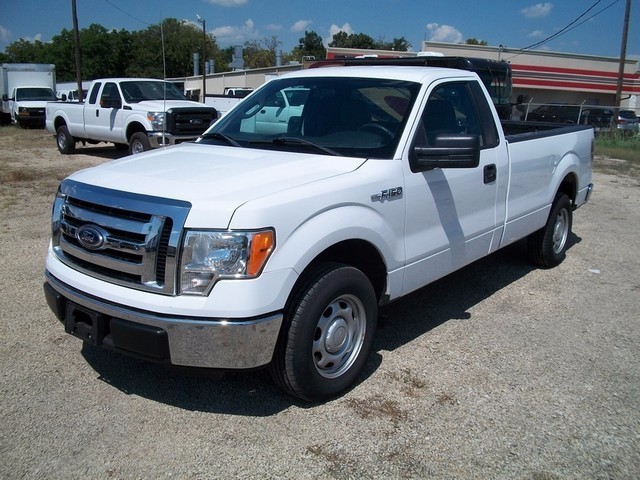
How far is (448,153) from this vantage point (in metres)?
3.84

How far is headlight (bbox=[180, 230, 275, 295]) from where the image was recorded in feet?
9.90

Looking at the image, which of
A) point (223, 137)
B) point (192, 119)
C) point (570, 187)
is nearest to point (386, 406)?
point (223, 137)

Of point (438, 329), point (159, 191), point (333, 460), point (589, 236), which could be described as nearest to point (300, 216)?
point (159, 191)

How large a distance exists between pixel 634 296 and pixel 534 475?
339 cm

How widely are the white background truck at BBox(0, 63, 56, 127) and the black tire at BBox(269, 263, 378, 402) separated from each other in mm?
24845

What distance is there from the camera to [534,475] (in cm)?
302

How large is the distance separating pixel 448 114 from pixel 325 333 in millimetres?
2044

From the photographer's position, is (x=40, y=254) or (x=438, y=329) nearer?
(x=438, y=329)

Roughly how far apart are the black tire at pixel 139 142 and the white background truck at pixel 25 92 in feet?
46.6

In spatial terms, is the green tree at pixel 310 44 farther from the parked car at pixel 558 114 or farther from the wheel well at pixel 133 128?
the wheel well at pixel 133 128

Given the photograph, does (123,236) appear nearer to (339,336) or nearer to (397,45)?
(339,336)

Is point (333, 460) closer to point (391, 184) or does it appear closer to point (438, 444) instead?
point (438, 444)

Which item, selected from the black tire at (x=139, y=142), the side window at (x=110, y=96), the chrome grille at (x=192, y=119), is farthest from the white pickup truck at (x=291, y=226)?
the side window at (x=110, y=96)

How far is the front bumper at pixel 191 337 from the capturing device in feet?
9.93
